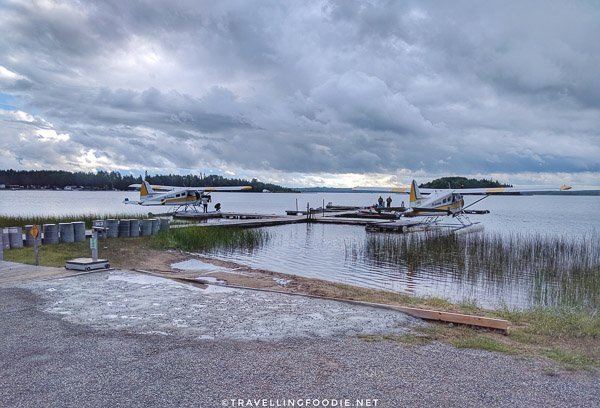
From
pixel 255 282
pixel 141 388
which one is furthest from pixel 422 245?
pixel 141 388

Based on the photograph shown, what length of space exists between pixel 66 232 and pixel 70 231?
0.45ft

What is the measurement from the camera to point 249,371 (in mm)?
4512

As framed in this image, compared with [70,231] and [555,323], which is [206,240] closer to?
[70,231]

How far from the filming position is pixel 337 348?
528cm

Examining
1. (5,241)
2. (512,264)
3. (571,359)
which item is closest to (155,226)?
(5,241)

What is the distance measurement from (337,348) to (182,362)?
170cm

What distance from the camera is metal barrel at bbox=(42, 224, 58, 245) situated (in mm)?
15797

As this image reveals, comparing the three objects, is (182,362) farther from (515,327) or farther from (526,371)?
(515,327)

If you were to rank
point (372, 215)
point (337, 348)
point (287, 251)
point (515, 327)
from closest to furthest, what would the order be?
point (337, 348) < point (515, 327) < point (287, 251) < point (372, 215)

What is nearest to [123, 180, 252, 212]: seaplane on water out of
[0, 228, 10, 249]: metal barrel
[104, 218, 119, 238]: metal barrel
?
[104, 218, 119, 238]: metal barrel

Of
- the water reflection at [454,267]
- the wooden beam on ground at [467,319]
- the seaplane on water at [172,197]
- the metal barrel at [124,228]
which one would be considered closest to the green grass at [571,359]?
the wooden beam on ground at [467,319]

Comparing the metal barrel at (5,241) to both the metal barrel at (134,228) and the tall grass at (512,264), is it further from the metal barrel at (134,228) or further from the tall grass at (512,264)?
the tall grass at (512,264)

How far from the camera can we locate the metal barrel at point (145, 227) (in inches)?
803

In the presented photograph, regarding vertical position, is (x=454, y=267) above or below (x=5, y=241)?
below
